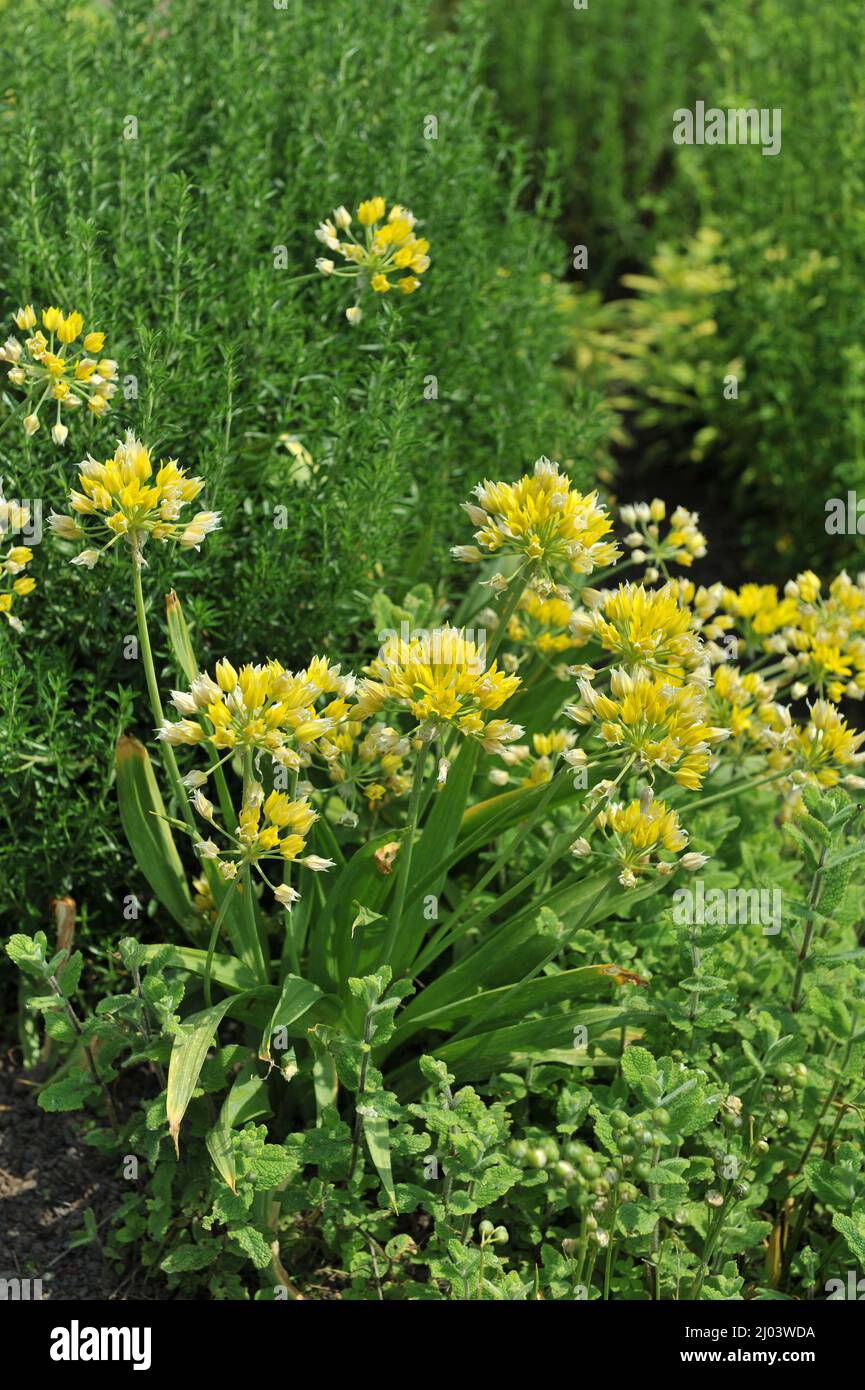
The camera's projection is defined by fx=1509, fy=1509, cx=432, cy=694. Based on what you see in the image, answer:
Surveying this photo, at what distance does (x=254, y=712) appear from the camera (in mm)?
2467

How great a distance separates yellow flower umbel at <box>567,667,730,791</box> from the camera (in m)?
2.52

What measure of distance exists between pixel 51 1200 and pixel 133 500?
1.51 meters

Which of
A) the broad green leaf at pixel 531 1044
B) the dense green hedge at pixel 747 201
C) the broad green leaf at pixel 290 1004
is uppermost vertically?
the dense green hedge at pixel 747 201

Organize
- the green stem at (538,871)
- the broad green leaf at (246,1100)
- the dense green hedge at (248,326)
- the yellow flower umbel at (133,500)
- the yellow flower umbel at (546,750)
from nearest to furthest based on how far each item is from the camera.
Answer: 1. the yellow flower umbel at (133,500)
2. the green stem at (538,871)
3. the broad green leaf at (246,1100)
4. the yellow flower umbel at (546,750)
5. the dense green hedge at (248,326)

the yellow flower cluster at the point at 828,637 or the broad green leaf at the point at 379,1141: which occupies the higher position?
the yellow flower cluster at the point at 828,637

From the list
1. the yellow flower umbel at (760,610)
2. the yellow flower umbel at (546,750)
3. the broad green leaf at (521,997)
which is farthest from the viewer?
the yellow flower umbel at (760,610)

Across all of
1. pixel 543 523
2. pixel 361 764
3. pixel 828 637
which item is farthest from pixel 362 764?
pixel 828 637

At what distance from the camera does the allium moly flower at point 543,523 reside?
2.59 m

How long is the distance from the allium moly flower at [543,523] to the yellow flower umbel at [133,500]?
1.59 ft

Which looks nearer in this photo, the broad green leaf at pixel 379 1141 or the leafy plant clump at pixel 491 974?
the leafy plant clump at pixel 491 974

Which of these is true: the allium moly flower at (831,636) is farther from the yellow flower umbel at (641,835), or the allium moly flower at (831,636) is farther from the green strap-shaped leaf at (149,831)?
the green strap-shaped leaf at (149,831)

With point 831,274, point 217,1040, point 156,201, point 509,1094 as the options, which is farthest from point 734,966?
point 831,274

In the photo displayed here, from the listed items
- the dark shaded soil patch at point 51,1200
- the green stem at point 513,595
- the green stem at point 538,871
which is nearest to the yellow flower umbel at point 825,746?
the green stem at point 538,871

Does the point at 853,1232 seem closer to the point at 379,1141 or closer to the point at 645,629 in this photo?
the point at 379,1141
